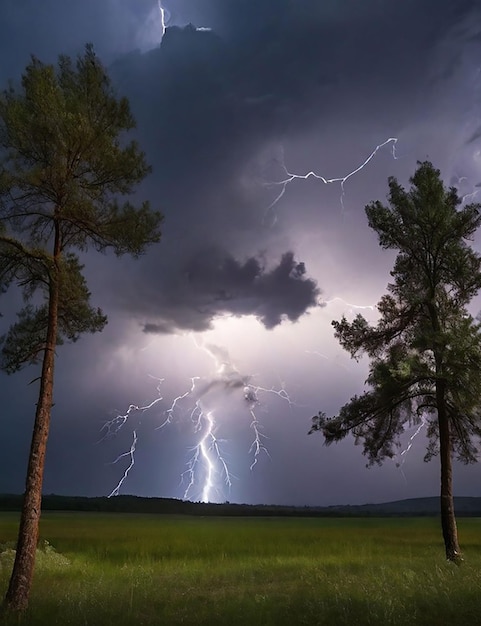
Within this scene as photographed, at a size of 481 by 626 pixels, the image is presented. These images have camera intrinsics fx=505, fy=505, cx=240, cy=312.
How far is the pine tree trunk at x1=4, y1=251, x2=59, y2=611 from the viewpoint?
11.1 meters

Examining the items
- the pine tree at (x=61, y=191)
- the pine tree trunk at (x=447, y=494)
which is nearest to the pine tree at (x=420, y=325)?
the pine tree trunk at (x=447, y=494)

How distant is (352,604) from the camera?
9.41 metres

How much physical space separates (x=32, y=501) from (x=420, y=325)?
1498 cm

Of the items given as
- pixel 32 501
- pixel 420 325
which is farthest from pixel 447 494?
pixel 32 501

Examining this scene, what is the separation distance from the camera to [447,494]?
17.6 meters

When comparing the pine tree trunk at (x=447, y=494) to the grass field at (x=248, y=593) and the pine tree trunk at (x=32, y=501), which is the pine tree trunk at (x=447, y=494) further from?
the pine tree trunk at (x=32, y=501)

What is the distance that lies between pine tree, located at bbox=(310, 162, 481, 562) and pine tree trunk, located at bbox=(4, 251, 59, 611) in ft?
36.1

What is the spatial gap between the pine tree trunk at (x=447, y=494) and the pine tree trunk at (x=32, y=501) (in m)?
12.9

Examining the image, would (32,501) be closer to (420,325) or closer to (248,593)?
(248,593)

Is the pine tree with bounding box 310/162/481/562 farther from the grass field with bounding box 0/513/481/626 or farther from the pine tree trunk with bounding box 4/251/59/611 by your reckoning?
the pine tree trunk with bounding box 4/251/59/611

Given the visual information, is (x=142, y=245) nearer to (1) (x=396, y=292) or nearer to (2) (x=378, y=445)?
(1) (x=396, y=292)

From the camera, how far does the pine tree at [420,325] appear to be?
18.1 metres

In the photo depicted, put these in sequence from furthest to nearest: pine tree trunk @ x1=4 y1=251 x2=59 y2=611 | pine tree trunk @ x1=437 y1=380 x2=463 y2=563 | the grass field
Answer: pine tree trunk @ x1=437 y1=380 x2=463 y2=563
pine tree trunk @ x1=4 y1=251 x2=59 y2=611
the grass field

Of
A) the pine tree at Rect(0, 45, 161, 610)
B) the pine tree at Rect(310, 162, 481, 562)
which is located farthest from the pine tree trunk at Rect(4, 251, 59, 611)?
the pine tree at Rect(310, 162, 481, 562)
